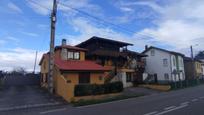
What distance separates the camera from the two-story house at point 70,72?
24344 mm

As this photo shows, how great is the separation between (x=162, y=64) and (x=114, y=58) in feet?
52.4

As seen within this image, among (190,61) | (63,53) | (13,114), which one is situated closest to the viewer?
(13,114)

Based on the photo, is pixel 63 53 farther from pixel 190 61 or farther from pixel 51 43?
pixel 190 61

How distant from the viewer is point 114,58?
4072cm

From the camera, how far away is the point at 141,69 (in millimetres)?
48156

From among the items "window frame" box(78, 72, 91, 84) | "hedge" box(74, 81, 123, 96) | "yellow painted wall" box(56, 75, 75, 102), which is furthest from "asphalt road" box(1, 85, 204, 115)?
"window frame" box(78, 72, 91, 84)

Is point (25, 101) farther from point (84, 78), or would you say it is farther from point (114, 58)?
point (114, 58)

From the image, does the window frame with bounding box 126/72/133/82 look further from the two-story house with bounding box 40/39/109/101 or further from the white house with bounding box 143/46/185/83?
the white house with bounding box 143/46/185/83

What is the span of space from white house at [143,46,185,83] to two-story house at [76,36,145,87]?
8.62 meters

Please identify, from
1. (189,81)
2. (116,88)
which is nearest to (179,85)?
(189,81)

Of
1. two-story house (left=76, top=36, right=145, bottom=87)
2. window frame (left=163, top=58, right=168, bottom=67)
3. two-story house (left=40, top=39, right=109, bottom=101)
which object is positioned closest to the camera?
two-story house (left=40, top=39, right=109, bottom=101)

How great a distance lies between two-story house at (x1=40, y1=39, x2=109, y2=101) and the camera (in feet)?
79.9

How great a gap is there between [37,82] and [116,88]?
17731 millimetres

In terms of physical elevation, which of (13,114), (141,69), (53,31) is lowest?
(13,114)
